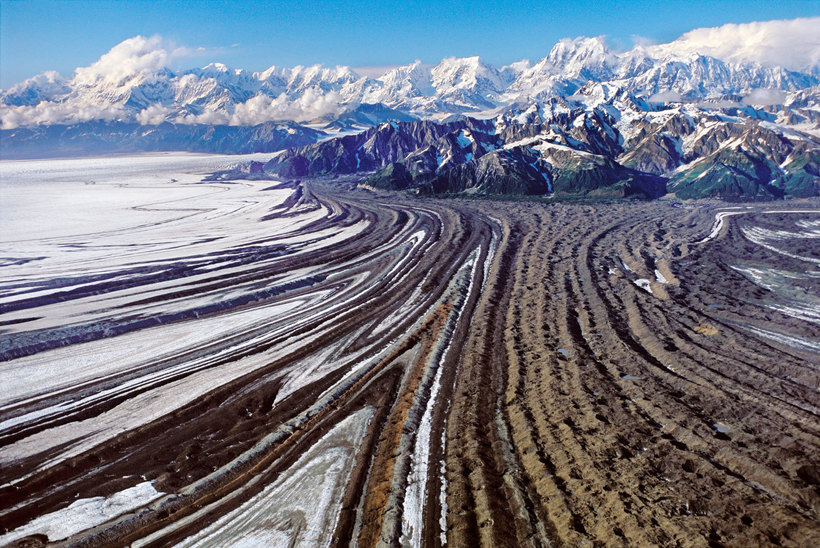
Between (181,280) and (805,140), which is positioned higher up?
(805,140)

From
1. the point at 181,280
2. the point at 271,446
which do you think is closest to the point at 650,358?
the point at 271,446

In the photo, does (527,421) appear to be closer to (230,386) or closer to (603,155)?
(230,386)

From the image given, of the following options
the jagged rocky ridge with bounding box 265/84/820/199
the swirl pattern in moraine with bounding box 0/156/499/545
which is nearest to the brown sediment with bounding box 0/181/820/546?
the swirl pattern in moraine with bounding box 0/156/499/545

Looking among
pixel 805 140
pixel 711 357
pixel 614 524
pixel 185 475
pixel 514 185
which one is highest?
pixel 805 140

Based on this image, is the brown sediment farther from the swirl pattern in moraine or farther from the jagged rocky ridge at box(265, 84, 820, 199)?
the jagged rocky ridge at box(265, 84, 820, 199)

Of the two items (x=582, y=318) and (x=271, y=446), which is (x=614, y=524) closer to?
(x=271, y=446)

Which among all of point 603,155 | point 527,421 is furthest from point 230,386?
point 603,155

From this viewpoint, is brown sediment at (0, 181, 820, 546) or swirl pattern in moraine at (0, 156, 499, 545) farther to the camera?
swirl pattern in moraine at (0, 156, 499, 545)

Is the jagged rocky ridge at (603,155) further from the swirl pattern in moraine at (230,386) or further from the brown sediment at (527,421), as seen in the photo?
the brown sediment at (527,421)
